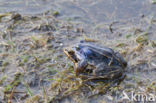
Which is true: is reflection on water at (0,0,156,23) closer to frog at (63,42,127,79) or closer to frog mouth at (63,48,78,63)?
frog mouth at (63,48,78,63)

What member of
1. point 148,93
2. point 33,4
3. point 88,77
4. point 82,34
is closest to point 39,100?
point 88,77

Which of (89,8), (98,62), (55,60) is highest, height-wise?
(89,8)

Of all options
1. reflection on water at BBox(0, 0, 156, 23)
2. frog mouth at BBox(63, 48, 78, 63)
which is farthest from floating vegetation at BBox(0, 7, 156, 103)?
reflection on water at BBox(0, 0, 156, 23)

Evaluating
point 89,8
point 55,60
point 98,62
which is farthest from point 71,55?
point 89,8

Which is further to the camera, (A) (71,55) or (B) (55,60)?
(B) (55,60)

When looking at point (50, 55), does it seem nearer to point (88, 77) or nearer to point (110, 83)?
point (88, 77)

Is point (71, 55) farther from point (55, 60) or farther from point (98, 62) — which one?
point (98, 62)
